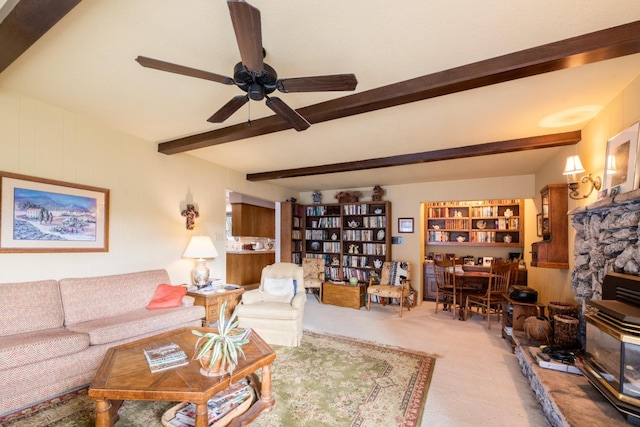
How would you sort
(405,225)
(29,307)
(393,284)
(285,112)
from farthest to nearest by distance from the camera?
(405,225) < (393,284) < (29,307) < (285,112)

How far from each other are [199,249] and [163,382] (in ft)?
7.64

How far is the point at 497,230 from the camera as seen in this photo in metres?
5.86

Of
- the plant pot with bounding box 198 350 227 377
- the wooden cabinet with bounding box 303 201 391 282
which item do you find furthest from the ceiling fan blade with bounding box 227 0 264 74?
the wooden cabinet with bounding box 303 201 391 282

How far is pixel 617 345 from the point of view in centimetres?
170

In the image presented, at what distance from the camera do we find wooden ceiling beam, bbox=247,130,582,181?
125 inches

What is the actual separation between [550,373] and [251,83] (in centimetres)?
286

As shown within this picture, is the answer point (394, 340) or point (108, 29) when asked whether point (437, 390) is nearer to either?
point (394, 340)

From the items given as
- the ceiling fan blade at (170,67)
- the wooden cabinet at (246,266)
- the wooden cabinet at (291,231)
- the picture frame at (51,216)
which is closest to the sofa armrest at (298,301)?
the picture frame at (51,216)

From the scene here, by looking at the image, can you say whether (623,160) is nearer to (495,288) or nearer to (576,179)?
(576,179)

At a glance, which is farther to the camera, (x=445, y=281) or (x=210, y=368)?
(x=445, y=281)

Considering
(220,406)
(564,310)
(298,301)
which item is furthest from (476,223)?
(220,406)

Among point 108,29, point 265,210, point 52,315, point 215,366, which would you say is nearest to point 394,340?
point 215,366

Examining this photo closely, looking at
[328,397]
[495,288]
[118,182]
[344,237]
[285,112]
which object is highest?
[285,112]

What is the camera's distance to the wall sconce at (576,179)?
2.65m
